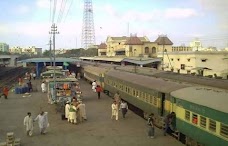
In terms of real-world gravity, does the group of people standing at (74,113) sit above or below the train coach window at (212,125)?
below

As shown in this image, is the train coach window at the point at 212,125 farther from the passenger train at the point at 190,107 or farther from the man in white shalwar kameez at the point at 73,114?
the man in white shalwar kameez at the point at 73,114

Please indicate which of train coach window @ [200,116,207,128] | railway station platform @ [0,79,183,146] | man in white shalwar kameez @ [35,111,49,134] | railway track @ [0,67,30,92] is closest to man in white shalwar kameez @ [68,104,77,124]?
railway station platform @ [0,79,183,146]

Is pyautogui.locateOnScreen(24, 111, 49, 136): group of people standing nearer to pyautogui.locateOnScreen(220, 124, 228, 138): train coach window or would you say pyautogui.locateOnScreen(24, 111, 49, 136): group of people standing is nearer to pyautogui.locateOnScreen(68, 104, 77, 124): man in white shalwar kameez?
pyautogui.locateOnScreen(68, 104, 77, 124): man in white shalwar kameez

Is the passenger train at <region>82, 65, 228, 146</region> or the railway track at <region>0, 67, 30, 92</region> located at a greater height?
the passenger train at <region>82, 65, 228, 146</region>

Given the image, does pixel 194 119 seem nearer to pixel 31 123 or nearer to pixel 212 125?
pixel 212 125

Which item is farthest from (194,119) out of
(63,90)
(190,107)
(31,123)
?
(63,90)

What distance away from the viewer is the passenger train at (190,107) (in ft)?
38.8

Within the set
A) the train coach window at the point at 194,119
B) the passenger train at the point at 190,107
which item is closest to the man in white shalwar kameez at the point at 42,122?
the passenger train at the point at 190,107

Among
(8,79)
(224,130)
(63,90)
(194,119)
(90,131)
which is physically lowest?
(8,79)

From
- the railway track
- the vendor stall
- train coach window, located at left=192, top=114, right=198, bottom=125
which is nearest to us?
train coach window, located at left=192, top=114, right=198, bottom=125

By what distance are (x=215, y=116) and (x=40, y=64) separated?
2363 inches

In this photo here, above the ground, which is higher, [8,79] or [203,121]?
[203,121]

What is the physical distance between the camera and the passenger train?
38.8 feet

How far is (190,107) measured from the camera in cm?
1399
